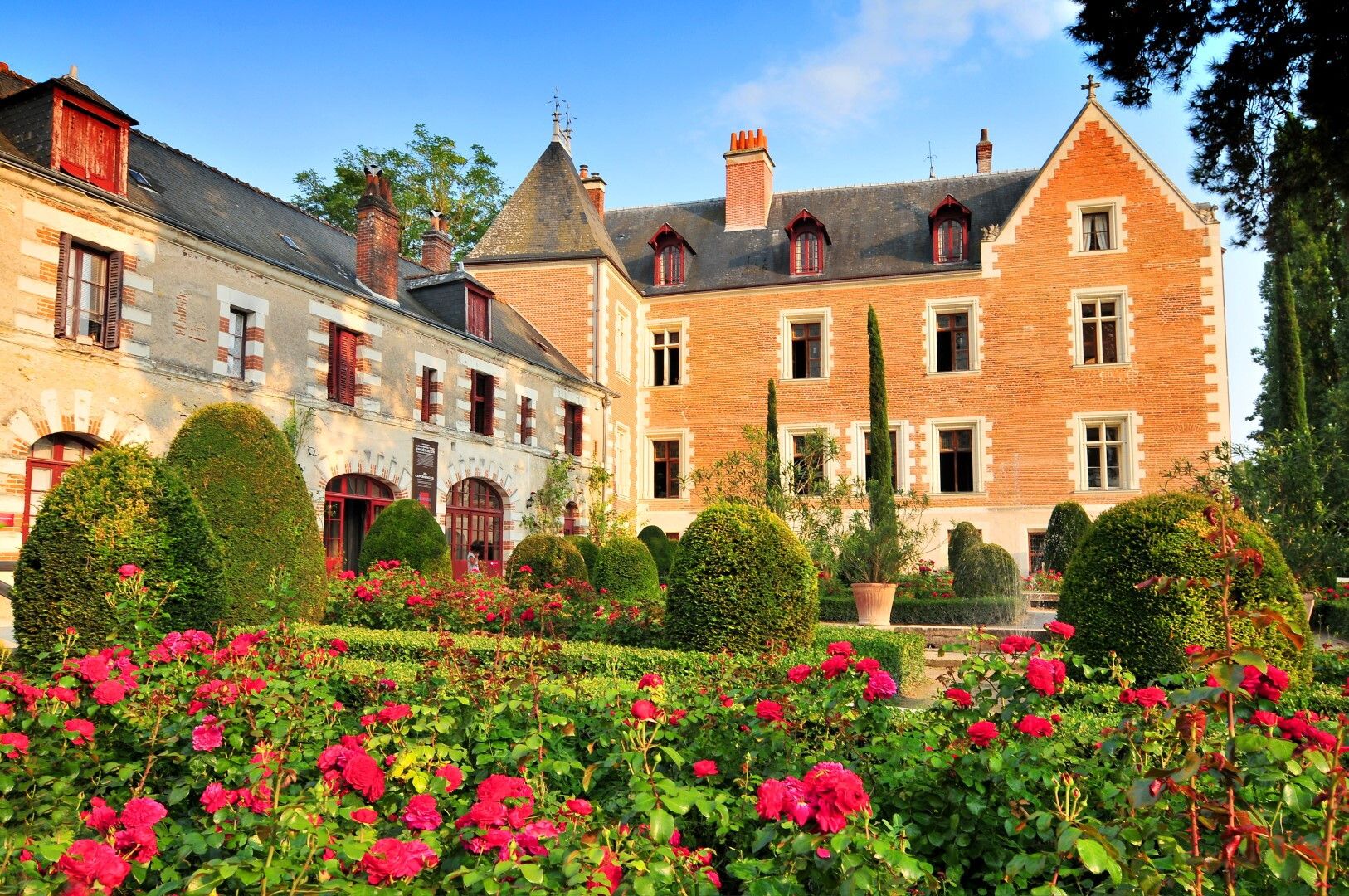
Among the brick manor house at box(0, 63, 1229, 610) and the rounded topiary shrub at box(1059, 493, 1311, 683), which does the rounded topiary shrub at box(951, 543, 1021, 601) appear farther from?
the rounded topiary shrub at box(1059, 493, 1311, 683)

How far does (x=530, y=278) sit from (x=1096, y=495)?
14628 mm

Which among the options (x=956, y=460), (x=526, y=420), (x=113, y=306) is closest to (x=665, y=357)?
(x=526, y=420)

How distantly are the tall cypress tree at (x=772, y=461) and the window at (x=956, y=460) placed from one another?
421 cm

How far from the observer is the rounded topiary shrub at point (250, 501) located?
792 cm

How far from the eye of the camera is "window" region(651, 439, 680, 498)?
25.2 meters

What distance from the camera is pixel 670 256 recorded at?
83.7ft

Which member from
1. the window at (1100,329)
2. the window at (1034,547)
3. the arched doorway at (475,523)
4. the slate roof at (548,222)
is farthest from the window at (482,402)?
the window at (1100,329)

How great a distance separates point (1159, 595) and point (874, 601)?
6959 millimetres

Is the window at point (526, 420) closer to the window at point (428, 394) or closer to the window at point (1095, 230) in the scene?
the window at point (428, 394)

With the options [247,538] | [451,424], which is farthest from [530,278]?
[247,538]

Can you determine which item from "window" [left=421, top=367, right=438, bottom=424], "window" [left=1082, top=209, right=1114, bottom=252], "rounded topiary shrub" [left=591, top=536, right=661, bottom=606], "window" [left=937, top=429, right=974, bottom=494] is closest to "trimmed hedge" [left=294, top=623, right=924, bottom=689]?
"rounded topiary shrub" [left=591, top=536, right=661, bottom=606]

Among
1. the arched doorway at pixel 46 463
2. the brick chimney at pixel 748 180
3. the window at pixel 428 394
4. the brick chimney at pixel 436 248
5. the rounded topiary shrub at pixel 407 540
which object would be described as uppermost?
the brick chimney at pixel 748 180

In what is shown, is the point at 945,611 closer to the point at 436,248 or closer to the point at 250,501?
the point at 250,501

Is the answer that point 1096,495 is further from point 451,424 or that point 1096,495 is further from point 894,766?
point 894,766
